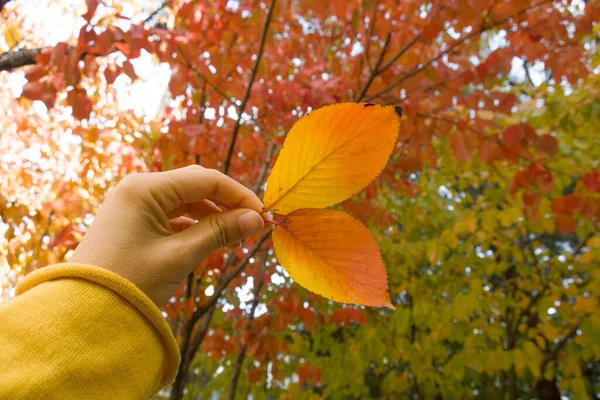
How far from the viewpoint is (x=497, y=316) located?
9.76 ft

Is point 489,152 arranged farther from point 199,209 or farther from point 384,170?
point 199,209

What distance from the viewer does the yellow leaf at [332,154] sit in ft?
1.28

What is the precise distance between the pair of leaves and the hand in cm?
10

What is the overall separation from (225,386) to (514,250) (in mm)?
2151

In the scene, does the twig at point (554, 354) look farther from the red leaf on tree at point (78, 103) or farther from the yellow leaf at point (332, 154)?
the red leaf on tree at point (78, 103)

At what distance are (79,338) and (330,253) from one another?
27 cm

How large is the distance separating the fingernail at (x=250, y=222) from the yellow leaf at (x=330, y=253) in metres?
0.07

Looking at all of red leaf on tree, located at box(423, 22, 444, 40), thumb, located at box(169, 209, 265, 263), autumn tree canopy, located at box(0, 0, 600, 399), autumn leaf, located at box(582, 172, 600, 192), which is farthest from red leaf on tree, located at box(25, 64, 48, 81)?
autumn leaf, located at box(582, 172, 600, 192)

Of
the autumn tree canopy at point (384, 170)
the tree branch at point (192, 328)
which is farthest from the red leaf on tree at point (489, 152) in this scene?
the tree branch at point (192, 328)

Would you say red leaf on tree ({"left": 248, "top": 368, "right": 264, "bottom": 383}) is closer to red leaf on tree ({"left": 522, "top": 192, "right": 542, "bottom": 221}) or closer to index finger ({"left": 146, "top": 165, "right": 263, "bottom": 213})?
red leaf on tree ({"left": 522, "top": 192, "right": 542, "bottom": 221})

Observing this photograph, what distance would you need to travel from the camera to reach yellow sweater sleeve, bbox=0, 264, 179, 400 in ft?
1.20

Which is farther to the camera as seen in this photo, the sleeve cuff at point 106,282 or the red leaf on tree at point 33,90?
the red leaf on tree at point 33,90

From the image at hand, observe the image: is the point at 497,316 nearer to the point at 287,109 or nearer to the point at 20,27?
the point at 287,109

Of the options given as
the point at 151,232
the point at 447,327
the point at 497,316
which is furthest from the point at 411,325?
the point at 151,232
